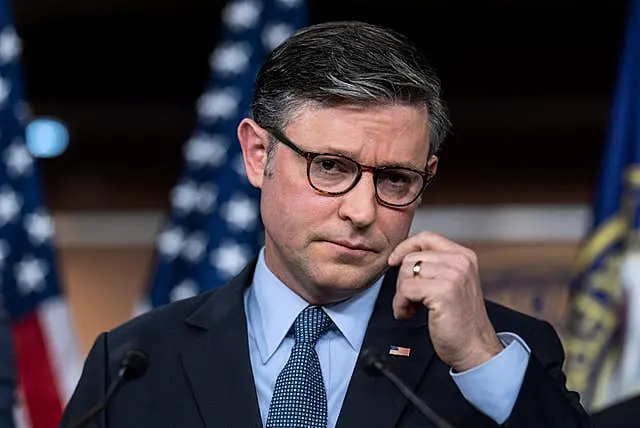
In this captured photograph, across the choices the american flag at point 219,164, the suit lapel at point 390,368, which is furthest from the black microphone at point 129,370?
the american flag at point 219,164

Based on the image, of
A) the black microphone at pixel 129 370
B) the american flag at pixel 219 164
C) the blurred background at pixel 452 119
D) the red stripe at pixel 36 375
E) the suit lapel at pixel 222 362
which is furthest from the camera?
the blurred background at pixel 452 119

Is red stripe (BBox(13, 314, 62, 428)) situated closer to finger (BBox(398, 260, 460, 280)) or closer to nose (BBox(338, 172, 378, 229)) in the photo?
nose (BBox(338, 172, 378, 229))

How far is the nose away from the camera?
5.88 feet

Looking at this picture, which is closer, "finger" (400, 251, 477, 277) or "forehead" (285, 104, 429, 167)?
"finger" (400, 251, 477, 277)

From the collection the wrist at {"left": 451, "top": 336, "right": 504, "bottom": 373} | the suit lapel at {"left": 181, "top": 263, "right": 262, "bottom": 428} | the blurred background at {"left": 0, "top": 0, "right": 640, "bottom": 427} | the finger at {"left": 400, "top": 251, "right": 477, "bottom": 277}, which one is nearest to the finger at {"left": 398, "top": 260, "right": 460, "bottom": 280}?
the finger at {"left": 400, "top": 251, "right": 477, "bottom": 277}

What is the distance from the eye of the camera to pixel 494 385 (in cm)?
171

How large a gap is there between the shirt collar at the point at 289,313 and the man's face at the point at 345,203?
3.1 inches

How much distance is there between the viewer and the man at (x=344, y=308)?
5.61 ft

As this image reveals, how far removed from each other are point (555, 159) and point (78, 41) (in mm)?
2020

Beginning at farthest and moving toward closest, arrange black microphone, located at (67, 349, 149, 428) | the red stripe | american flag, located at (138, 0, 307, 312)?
american flag, located at (138, 0, 307, 312), the red stripe, black microphone, located at (67, 349, 149, 428)

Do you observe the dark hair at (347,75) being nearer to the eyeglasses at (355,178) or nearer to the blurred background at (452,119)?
the eyeglasses at (355,178)

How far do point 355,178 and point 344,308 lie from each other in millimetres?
282

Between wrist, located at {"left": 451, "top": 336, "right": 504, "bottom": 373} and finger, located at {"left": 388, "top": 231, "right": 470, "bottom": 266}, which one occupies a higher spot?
finger, located at {"left": 388, "top": 231, "right": 470, "bottom": 266}

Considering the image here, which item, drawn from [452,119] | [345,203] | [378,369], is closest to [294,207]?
[345,203]
